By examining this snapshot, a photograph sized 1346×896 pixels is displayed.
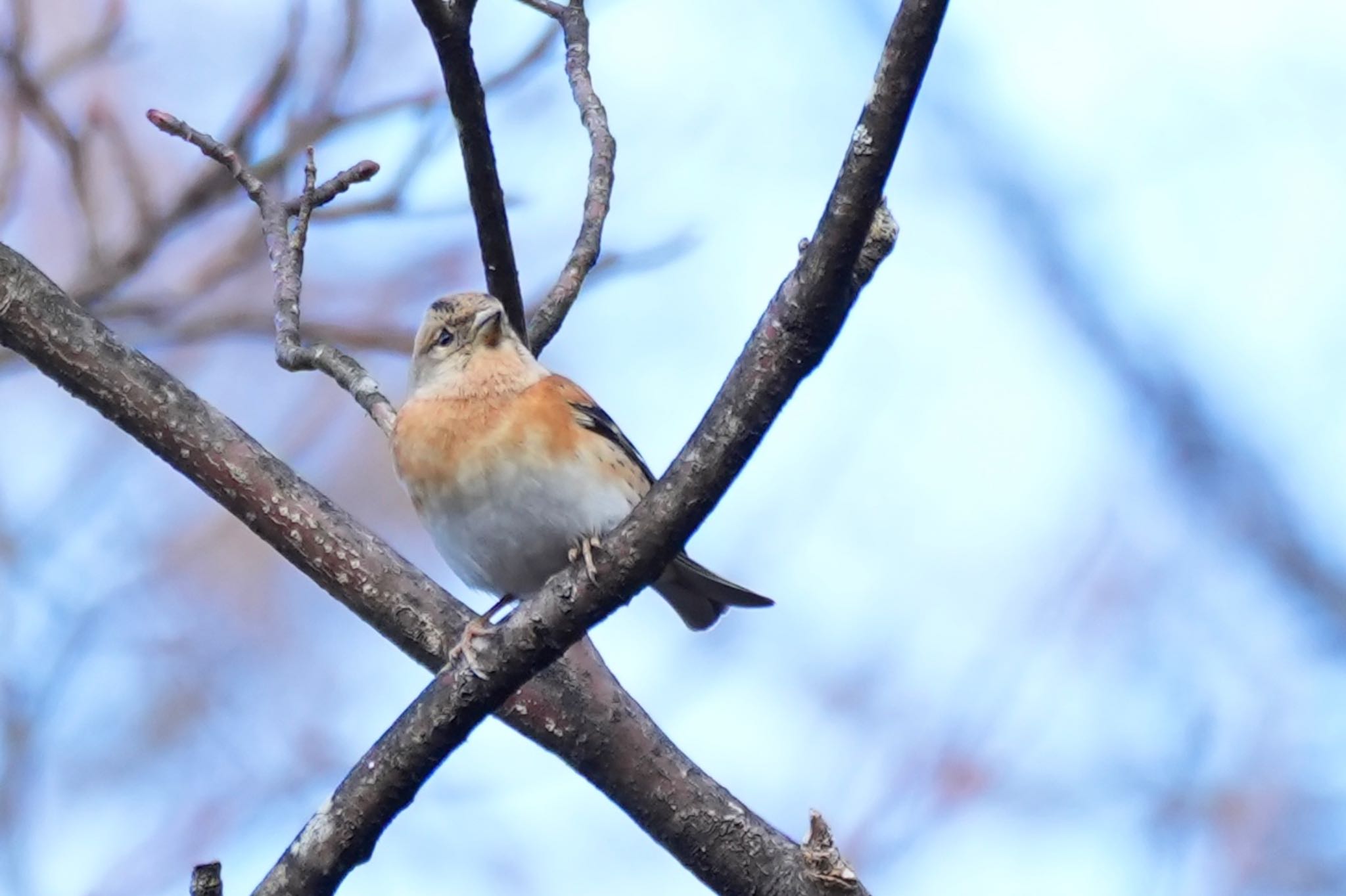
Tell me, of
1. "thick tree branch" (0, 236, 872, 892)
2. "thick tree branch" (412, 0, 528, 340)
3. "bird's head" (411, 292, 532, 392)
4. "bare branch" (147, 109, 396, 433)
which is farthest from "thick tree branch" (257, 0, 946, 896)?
"bird's head" (411, 292, 532, 392)

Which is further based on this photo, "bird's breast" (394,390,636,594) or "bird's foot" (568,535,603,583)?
"bird's breast" (394,390,636,594)

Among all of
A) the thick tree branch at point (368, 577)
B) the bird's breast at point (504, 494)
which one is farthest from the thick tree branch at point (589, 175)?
the thick tree branch at point (368, 577)

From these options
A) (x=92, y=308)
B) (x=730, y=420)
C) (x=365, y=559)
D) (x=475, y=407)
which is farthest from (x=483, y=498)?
(x=730, y=420)

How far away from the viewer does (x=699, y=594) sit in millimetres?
5227

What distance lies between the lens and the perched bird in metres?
4.61

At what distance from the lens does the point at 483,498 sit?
15.4 feet

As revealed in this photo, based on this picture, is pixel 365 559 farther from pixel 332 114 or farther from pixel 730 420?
pixel 332 114

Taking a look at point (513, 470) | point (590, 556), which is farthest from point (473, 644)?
point (513, 470)

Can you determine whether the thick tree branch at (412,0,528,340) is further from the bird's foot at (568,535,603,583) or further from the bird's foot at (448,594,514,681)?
the bird's foot at (568,535,603,583)

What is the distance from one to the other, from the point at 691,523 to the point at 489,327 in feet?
8.20

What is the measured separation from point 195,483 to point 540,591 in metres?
1.26

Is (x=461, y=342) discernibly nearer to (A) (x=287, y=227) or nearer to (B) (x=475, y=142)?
(A) (x=287, y=227)

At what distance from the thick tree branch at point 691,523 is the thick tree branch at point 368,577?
0.22 metres

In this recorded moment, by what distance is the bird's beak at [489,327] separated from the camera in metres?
5.23
